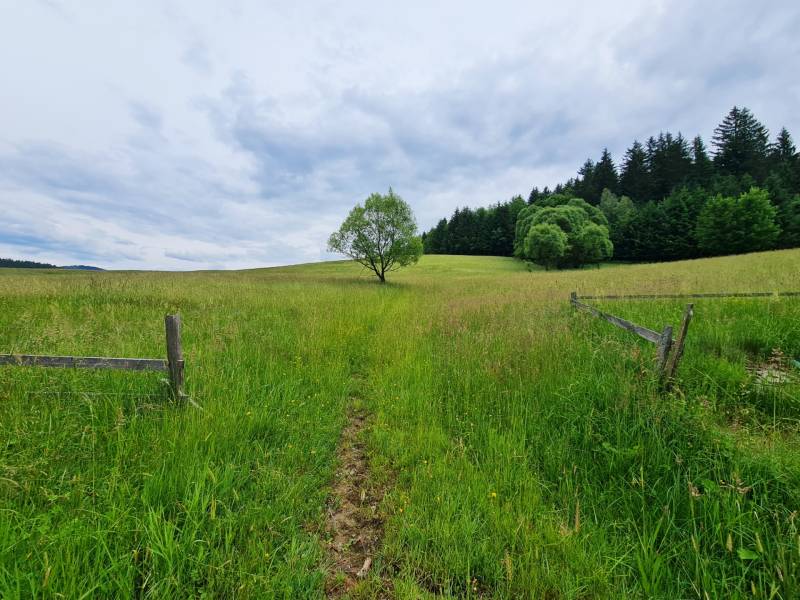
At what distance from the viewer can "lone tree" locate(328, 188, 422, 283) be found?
3103 centimetres

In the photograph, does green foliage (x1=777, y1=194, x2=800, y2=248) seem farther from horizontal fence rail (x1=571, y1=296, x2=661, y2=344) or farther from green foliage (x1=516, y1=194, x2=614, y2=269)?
horizontal fence rail (x1=571, y1=296, x2=661, y2=344)

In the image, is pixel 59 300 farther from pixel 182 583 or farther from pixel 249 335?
pixel 182 583

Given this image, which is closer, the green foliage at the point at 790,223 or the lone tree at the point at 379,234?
the lone tree at the point at 379,234

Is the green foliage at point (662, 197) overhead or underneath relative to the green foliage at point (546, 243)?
overhead

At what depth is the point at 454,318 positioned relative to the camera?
909 centimetres

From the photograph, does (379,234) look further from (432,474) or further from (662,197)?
(662,197)

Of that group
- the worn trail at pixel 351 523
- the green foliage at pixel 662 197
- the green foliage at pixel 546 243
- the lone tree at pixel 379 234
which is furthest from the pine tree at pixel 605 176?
the worn trail at pixel 351 523

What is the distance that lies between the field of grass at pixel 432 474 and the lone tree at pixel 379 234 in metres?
26.3

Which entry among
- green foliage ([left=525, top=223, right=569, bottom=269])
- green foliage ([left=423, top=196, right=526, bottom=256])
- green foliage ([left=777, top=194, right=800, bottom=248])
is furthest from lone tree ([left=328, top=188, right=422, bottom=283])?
green foliage ([left=777, top=194, right=800, bottom=248])

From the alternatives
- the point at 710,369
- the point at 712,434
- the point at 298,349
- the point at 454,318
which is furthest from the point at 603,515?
the point at 454,318

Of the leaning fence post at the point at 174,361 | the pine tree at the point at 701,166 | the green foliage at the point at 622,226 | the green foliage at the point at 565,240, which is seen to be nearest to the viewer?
the leaning fence post at the point at 174,361

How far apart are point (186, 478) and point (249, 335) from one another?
4.69m

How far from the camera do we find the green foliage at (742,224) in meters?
41.7

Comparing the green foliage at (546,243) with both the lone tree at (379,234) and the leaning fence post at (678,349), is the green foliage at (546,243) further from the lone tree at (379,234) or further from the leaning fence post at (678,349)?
the leaning fence post at (678,349)
